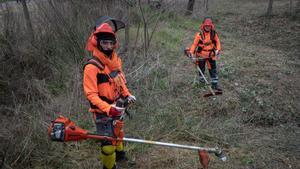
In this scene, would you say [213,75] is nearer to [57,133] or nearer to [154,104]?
[154,104]

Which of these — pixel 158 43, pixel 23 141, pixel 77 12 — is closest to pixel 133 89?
pixel 77 12

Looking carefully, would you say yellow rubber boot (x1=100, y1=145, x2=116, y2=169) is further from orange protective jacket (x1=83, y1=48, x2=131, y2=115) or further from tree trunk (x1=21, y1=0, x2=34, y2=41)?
tree trunk (x1=21, y1=0, x2=34, y2=41)

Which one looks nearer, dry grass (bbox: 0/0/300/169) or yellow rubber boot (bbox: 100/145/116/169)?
yellow rubber boot (bbox: 100/145/116/169)

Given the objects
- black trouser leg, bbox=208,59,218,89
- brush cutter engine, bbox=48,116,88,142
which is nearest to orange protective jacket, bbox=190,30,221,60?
black trouser leg, bbox=208,59,218,89

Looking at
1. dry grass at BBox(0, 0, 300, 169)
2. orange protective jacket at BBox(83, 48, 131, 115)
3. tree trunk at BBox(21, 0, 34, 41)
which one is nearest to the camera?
orange protective jacket at BBox(83, 48, 131, 115)

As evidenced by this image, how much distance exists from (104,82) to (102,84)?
0.11 feet

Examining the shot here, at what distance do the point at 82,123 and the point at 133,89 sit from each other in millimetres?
1633

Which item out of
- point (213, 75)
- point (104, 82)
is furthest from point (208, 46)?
point (104, 82)

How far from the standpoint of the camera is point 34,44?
7062 millimetres

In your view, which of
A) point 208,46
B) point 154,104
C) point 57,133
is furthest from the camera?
point 208,46

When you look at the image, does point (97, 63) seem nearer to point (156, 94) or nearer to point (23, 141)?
point (23, 141)

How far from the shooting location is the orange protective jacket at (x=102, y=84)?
3.40 meters

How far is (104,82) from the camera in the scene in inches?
141

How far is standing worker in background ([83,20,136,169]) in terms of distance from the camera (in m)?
3.42
